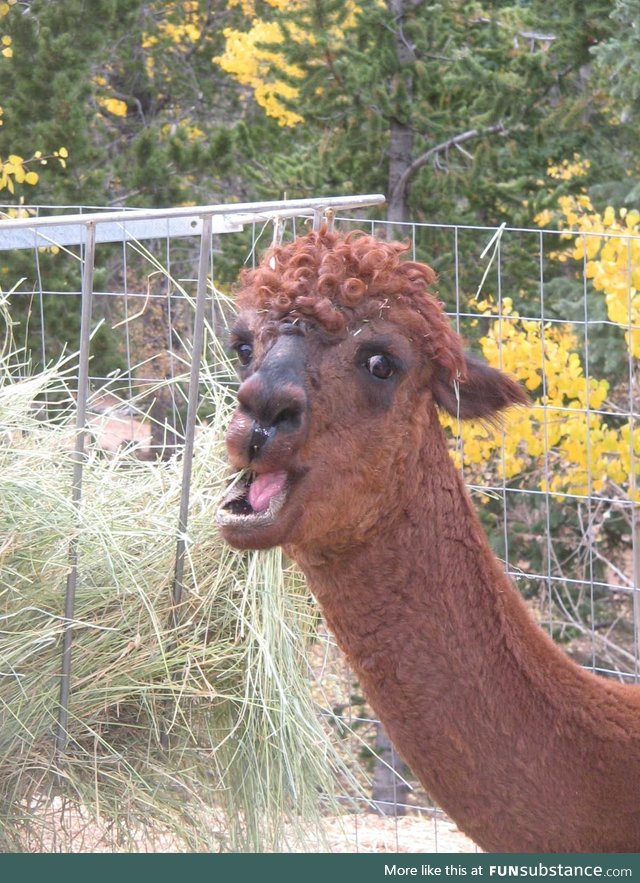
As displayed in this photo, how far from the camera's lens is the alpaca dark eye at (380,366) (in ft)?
8.42

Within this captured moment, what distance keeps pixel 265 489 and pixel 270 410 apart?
0.18 m

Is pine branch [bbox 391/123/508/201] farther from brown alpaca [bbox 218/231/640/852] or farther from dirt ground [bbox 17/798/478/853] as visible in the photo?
brown alpaca [bbox 218/231/640/852]

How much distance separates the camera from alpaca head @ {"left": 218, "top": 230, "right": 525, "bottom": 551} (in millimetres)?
2389

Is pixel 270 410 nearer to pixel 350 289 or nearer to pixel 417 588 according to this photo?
pixel 350 289

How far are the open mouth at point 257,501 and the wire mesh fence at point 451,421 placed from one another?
68cm

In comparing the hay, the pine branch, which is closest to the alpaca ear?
the hay

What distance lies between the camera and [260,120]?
1237cm

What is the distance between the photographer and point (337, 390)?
8.18 feet

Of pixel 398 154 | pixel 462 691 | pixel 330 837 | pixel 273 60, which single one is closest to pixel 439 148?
pixel 398 154

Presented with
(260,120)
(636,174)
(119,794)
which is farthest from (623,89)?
(260,120)

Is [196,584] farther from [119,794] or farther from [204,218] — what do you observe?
[204,218]

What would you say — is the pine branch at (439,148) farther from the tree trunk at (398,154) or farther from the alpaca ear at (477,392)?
the alpaca ear at (477,392)

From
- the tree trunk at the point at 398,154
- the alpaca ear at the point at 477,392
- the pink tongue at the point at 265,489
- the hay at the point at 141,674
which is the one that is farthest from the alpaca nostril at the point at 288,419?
the tree trunk at the point at 398,154

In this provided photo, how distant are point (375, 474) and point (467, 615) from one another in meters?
0.40
